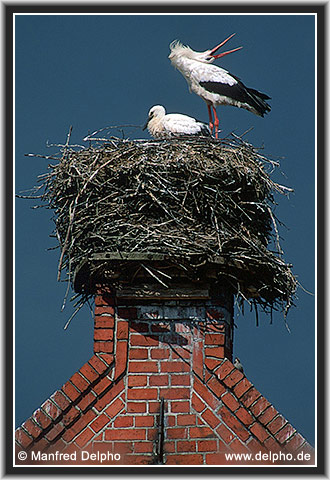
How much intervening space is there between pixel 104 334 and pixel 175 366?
59 centimetres

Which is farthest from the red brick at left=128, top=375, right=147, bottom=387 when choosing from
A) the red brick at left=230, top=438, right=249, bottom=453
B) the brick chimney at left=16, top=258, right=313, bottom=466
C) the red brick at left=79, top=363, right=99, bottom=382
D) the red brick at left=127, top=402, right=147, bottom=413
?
the red brick at left=230, top=438, right=249, bottom=453

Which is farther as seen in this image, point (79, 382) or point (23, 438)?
point (79, 382)

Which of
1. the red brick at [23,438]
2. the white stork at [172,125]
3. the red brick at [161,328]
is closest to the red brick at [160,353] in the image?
the red brick at [161,328]

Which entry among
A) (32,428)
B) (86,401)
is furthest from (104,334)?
(32,428)

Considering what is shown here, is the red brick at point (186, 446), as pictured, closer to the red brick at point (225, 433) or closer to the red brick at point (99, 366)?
the red brick at point (225, 433)

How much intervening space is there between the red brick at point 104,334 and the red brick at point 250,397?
3.62ft

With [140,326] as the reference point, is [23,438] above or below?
below

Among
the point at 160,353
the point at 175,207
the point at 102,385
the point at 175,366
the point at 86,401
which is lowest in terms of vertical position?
the point at 86,401

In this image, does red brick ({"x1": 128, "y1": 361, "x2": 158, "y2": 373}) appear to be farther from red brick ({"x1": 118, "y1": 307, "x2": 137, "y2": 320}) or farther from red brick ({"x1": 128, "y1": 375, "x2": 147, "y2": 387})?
red brick ({"x1": 118, "y1": 307, "x2": 137, "y2": 320})

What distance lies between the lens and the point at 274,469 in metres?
7.44

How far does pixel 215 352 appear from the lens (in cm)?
820

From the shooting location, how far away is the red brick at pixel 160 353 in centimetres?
820

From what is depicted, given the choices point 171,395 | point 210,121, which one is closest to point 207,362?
point 171,395

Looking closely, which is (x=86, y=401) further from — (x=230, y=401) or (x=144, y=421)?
(x=230, y=401)
